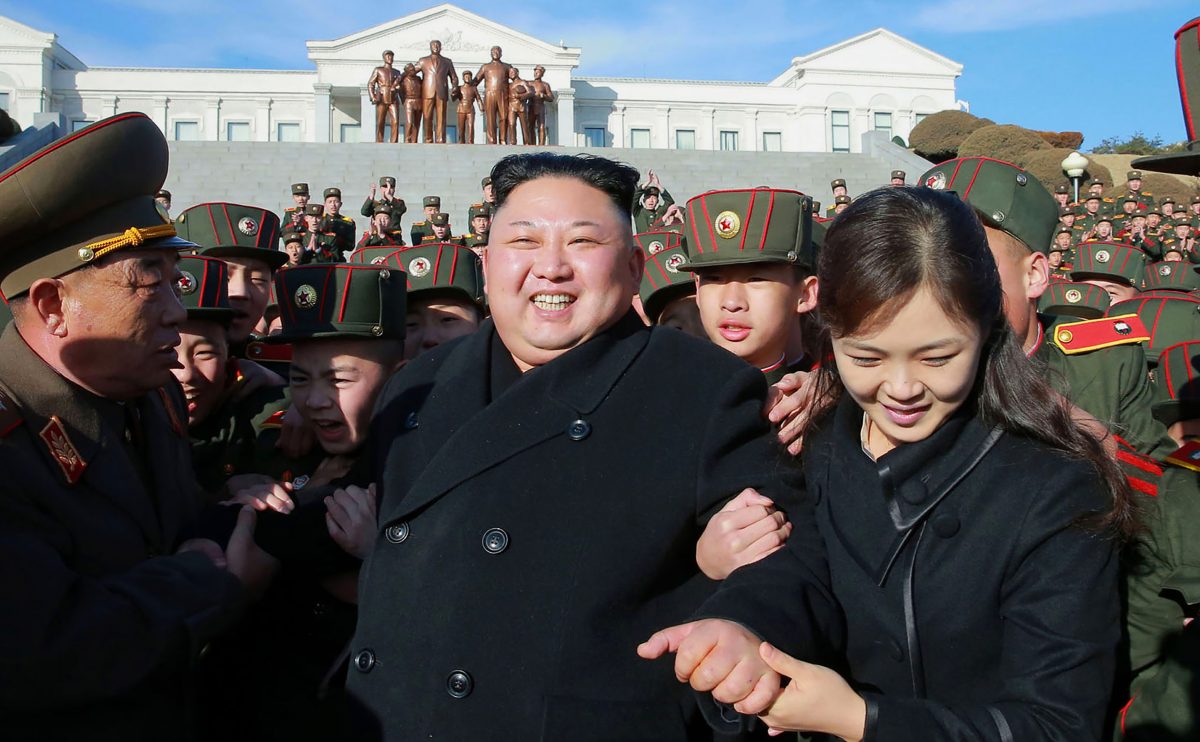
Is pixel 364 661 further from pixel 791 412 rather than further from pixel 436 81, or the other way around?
pixel 436 81

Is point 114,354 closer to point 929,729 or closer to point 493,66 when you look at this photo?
point 929,729

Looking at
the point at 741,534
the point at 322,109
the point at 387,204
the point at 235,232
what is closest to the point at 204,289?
the point at 235,232

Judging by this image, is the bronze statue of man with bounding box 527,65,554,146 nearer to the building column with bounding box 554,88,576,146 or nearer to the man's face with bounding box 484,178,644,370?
the building column with bounding box 554,88,576,146

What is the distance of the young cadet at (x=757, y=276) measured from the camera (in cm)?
375

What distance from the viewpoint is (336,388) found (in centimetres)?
345

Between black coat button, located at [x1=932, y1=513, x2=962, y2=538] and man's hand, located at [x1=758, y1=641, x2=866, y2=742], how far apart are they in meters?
0.39

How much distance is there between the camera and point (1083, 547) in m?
1.92

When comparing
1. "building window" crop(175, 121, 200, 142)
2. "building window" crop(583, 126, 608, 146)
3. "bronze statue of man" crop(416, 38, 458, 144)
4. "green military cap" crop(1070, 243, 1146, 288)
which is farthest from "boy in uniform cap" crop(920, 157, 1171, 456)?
"building window" crop(175, 121, 200, 142)

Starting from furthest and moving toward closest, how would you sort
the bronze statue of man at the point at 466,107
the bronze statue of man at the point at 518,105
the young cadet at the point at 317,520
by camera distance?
the bronze statue of man at the point at 518,105 < the bronze statue of man at the point at 466,107 < the young cadet at the point at 317,520

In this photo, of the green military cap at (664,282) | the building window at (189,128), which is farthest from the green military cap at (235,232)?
the building window at (189,128)

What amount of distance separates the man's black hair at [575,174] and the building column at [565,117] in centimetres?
4483

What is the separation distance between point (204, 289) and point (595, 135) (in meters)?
46.1

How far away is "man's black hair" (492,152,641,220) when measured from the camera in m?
2.44

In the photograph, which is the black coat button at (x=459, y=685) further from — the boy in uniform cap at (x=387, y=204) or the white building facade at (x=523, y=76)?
the white building facade at (x=523, y=76)
